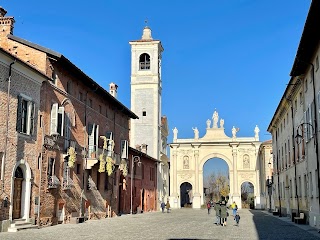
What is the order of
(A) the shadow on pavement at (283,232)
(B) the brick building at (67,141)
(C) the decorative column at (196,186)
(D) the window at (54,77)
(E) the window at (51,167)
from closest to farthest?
(A) the shadow on pavement at (283,232), (B) the brick building at (67,141), (E) the window at (51,167), (D) the window at (54,77), (C) the decorative column at (196,186)

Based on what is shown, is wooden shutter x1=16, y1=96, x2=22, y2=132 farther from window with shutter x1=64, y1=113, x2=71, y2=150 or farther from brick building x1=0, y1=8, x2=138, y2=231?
window with shutter x1=64, y1=113, x2=71, y2=150

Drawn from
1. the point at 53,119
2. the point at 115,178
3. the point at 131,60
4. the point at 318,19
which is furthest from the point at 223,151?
the point at 318,19

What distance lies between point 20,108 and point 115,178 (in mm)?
16501

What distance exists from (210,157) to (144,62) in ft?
65.8

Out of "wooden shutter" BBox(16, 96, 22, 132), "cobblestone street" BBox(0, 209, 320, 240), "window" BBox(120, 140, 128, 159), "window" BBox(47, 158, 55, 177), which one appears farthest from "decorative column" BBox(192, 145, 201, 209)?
"wooden shutter" BBox(16, 96, 22, 132)

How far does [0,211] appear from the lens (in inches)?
707

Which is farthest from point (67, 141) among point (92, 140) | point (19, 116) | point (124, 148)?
point (124, 148)

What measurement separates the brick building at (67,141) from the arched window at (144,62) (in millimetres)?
26200

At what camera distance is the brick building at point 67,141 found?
2216 cm

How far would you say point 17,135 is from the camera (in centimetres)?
1958

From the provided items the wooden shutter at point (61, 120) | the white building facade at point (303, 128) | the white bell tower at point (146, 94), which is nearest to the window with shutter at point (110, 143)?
the wooden shutter at point (61, 120)

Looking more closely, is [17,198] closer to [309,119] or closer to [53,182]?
[53,182]

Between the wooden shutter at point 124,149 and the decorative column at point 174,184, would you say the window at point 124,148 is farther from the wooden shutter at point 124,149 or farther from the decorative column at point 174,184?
the decorative column at point 174,184

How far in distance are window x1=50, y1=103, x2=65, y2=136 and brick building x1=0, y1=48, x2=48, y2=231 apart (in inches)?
61.3
